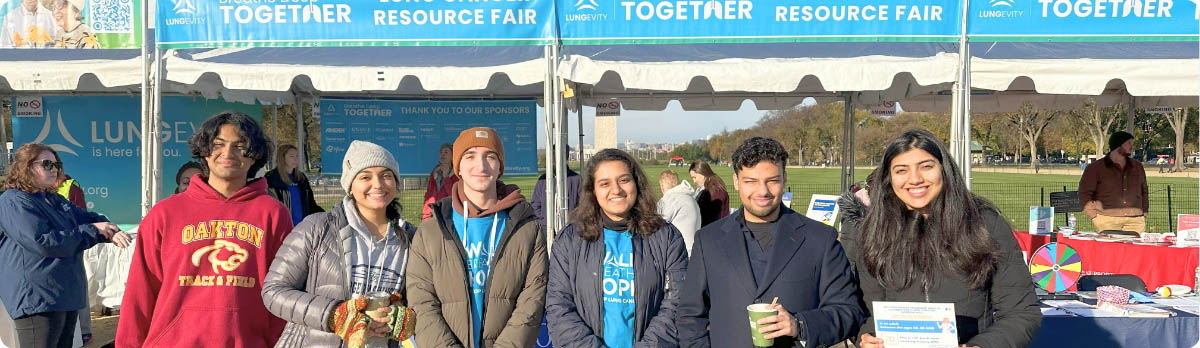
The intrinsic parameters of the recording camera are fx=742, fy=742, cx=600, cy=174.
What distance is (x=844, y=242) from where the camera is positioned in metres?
2.59

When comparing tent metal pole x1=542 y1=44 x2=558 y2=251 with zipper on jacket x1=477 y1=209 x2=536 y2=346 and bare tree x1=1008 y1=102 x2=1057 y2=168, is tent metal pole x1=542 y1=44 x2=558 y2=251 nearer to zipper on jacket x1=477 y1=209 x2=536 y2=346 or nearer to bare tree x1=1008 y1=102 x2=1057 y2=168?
zipper on jacket x1=477 y1=209 x2=536 y2=346

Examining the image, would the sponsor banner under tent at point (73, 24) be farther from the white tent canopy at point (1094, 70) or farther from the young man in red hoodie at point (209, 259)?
the white tent canopy at point (1094, 70)

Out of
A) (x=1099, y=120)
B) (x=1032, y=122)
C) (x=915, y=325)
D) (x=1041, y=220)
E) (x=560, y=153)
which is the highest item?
(x=1032, y=122)

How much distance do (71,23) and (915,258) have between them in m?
5.69

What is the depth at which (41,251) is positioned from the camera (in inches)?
141

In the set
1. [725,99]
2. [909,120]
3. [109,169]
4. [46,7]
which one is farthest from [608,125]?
[909,120]

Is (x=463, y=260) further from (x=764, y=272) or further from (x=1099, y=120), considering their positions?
(x=1099, y=120)

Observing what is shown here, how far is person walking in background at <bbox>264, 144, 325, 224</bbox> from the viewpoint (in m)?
5.96

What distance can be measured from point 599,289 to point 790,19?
3.21 metres

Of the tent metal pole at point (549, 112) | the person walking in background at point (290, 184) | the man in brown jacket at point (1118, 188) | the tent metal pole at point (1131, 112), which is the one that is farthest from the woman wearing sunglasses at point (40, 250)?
the tent metal pole at point (1131, 112)

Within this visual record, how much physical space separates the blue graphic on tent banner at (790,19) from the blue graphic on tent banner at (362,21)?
0.62 m

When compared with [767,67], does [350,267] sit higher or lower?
lower

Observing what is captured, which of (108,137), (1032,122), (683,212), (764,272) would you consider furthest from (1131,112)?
(1032,122)

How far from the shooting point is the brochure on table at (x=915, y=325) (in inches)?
81.3
